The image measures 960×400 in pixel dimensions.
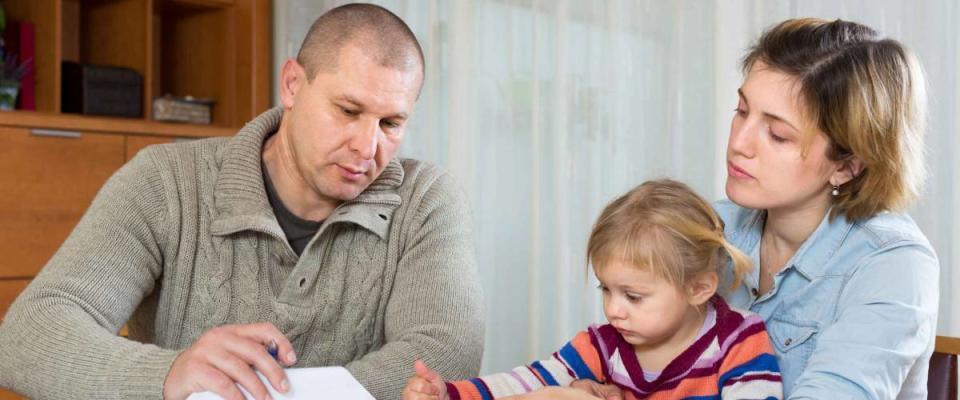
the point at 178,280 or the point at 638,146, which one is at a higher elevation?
the point at 638,146

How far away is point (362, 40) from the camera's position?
170 cm

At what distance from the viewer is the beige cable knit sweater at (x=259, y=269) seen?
1538 mm

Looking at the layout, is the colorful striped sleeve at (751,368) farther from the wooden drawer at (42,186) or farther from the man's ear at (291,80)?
the wooden drawer at (42,186)

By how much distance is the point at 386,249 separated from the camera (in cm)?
178

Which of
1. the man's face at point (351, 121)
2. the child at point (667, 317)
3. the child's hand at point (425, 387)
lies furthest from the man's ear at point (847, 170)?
the man's face at point (351, 121)

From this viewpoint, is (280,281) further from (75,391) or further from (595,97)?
(595,97)

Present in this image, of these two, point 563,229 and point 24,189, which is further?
point 24,189

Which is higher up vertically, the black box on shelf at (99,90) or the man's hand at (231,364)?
the black box on shelf at (99,90)

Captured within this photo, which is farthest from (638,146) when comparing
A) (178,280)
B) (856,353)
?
(856,353)

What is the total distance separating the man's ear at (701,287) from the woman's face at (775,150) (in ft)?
0.36

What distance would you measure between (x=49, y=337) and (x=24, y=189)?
2115mm

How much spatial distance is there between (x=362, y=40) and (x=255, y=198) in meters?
0.33

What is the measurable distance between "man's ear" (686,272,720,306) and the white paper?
0.45m

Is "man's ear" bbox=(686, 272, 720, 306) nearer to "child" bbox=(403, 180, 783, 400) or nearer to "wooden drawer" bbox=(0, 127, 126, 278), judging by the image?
"child" bbox=(403, 180, 783, 400)
